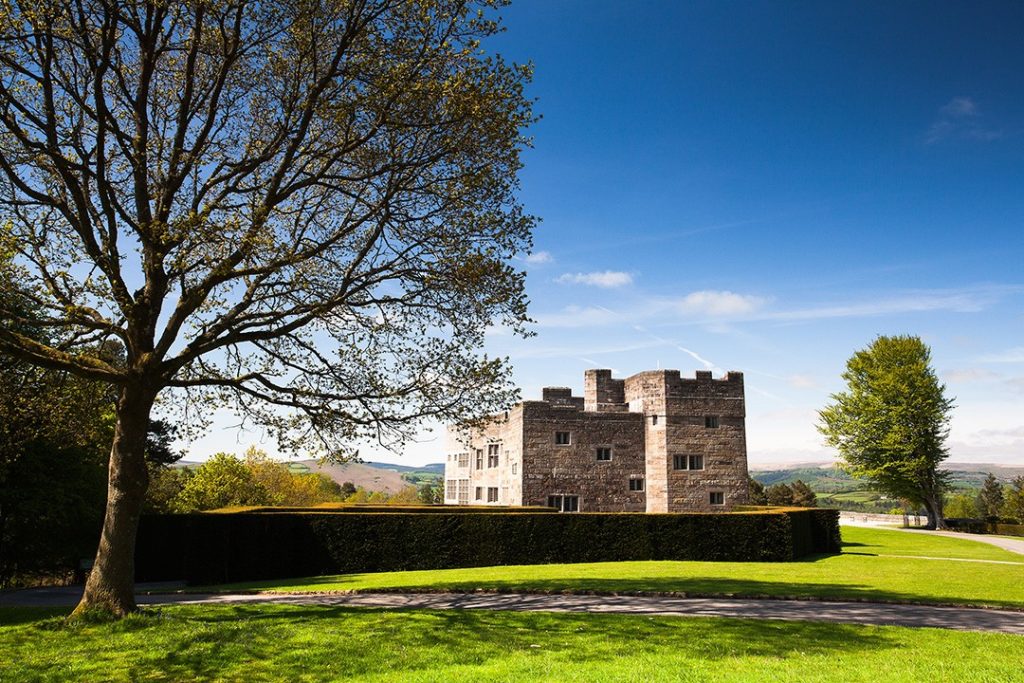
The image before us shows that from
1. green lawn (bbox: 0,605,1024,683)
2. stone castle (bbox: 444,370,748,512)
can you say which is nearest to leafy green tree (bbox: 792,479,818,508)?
stone castle (bbox: 444,370,748,512)

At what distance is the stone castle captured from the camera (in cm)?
3882

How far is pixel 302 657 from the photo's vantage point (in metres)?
10.6

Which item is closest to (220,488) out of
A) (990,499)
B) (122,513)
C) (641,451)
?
(641,451)

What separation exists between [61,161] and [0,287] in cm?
303

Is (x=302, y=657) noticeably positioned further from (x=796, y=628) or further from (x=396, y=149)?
(x=396, y=149)

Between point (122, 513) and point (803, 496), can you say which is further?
point (803, 496)

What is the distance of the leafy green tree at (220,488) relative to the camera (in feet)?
164

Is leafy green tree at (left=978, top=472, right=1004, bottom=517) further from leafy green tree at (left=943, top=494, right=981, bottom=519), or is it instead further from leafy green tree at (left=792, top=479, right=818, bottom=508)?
leafy green tree at (left=792, top=479, right=818, bottom=508)

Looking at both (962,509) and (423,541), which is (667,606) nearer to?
(423,541)

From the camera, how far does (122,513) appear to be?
46.9ft

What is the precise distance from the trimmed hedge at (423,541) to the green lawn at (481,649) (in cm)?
927

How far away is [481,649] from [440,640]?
3.22 feet

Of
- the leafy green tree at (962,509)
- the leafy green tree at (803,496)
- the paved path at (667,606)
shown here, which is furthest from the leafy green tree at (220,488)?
the leafy green tree at (962,509)

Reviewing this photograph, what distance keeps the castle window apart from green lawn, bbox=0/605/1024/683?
80.5 feet
